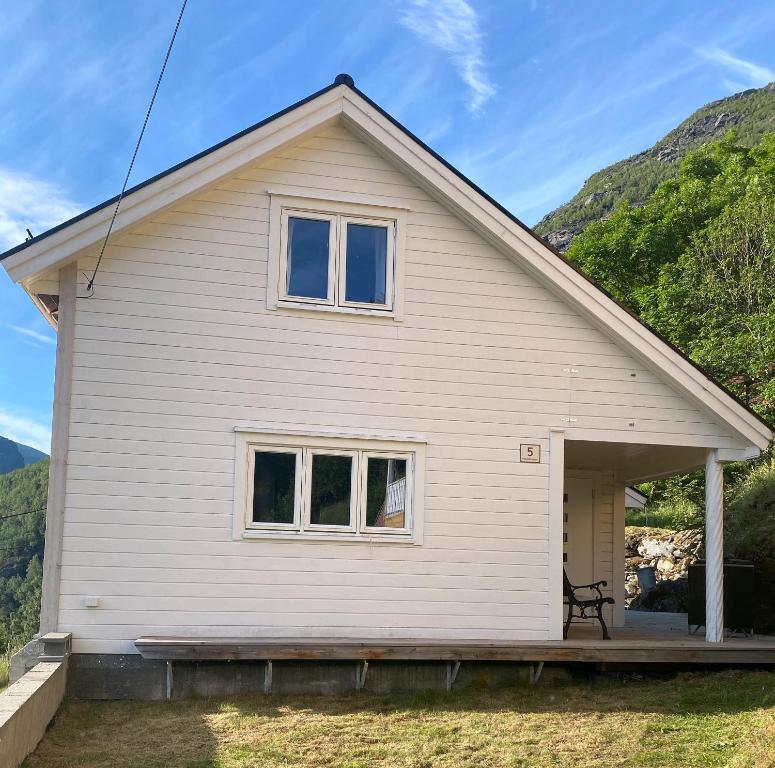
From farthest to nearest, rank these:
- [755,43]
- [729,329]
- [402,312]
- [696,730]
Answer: [755,43] < [729,329] < [402,312] < [696,730]

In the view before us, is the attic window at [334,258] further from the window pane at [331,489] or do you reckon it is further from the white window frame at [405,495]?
the window pane at [331,489]

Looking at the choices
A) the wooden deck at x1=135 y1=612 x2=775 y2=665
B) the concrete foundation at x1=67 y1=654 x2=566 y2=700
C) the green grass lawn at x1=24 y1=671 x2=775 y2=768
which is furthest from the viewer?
the concrete foundation at x1=67 y1=654 x2=566 y2=700

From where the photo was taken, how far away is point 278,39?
9750mm

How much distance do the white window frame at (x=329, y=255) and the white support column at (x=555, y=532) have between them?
299 centimetres

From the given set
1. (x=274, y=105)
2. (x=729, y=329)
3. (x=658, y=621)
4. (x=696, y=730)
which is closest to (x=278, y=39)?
(x=274, y=105)

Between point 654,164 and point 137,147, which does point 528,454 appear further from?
point 654,164

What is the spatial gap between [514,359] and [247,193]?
3.52 m

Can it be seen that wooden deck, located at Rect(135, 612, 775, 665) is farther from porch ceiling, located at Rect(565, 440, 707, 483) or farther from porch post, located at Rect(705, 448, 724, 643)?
porch ceiling, located at Rect(565, 440, 707, 483)

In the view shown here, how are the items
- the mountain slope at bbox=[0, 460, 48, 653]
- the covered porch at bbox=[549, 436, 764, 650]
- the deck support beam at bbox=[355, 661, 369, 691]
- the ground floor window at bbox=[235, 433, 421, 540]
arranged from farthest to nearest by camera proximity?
1. the mountain slope at bbox=[0, 460, 48, 653]
2. the covered porch at bbox=[549, 436, 764, 650]
3. the ground floor window at bbox=[235, 433, 421, 540]
4. the deck support beam at bbox=[355, 661, 369, 691]

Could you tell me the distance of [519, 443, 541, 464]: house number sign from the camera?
11477 mm

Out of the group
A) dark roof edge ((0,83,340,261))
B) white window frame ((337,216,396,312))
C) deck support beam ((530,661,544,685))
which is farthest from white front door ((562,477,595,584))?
dark roof edge ((0,83,340,261))

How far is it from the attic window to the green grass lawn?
13.9 feet

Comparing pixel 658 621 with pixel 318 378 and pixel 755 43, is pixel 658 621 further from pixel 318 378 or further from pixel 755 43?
pixel 755 43

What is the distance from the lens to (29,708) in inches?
299
